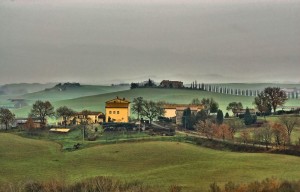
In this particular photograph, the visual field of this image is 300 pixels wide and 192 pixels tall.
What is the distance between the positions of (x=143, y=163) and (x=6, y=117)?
3.14m

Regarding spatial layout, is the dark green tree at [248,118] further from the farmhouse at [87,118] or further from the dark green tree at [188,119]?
the farmhouse at [87,118]

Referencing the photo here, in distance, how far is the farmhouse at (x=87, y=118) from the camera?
10734 mm

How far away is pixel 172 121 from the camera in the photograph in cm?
1109

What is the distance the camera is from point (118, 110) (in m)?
11.2

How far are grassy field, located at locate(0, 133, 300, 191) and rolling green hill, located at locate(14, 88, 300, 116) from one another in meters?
1.15

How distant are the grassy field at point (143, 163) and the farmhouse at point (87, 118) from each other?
68 cm

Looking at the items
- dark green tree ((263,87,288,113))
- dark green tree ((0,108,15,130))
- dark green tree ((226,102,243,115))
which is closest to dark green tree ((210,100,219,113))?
dark green tree ((226,102,243,115))

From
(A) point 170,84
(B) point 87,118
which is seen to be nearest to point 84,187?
(B) point 87,118

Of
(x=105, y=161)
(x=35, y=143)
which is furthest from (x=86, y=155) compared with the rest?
(x=35, y=143)

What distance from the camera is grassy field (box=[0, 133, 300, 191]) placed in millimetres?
9328

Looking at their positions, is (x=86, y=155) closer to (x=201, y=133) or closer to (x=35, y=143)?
(x=35, y=143)

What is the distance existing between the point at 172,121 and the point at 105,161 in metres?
1.87

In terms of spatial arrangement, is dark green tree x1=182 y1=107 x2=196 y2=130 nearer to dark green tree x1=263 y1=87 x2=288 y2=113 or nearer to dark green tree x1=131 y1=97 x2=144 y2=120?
dark green tree x1=131 y1=97 x2=144 y2=120

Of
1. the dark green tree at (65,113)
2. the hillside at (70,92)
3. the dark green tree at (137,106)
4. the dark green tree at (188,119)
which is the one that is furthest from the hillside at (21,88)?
the dark green tree at (188,119)
